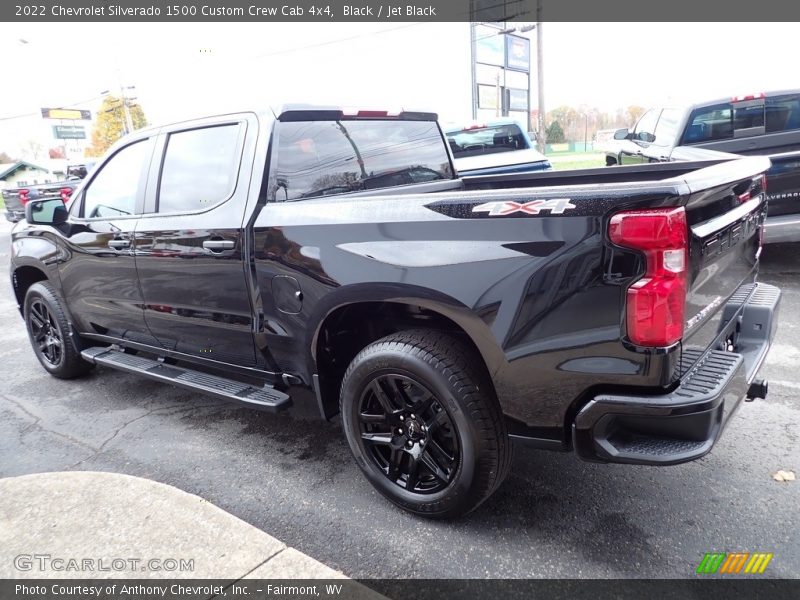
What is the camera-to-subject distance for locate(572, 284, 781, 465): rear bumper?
2027 mm

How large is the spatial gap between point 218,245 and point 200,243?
6.9 inches

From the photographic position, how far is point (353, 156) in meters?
3.42

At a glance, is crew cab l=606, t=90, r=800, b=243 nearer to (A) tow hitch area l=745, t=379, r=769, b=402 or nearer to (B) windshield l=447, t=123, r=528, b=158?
(B) windshield l=447, t=123, r=528, b=158

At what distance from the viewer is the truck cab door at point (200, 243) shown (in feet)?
10.3

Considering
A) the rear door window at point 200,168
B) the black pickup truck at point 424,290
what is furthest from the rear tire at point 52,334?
the rear door window at point 200,168

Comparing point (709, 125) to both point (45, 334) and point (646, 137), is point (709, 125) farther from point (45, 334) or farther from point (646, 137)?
point (45, 334)

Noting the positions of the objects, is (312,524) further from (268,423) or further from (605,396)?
(605,396)

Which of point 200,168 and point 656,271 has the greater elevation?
point 200,168

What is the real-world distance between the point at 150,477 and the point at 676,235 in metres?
2.95

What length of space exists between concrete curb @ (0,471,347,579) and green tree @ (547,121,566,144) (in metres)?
58.9

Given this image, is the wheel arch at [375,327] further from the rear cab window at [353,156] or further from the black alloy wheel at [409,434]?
the rear cab window at [353,156]

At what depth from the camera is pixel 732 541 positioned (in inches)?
97.3

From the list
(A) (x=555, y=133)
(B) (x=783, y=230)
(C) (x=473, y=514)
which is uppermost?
(A) (x=555, y=133)

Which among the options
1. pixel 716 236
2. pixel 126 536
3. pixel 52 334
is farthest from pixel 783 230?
pixel 52 334
